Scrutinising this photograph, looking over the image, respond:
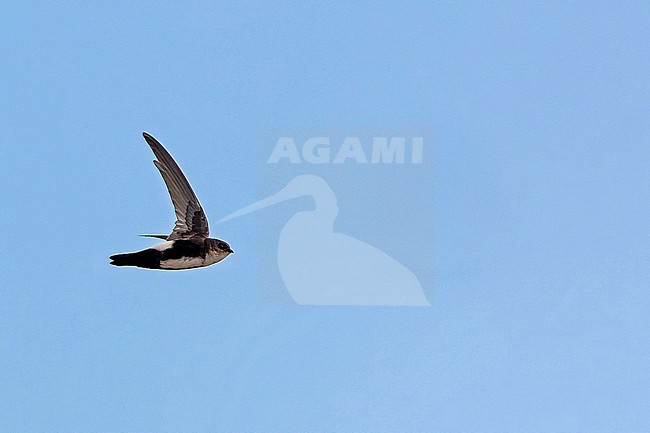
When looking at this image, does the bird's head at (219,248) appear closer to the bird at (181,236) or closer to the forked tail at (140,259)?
the bird at (181,236)

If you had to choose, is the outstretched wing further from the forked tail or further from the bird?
the forked tail

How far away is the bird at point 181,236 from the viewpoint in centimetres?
473

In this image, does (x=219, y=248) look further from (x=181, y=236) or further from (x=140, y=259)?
(x=140, y=259)

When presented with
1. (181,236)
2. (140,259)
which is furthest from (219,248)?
(140,259)

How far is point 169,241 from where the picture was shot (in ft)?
15.9

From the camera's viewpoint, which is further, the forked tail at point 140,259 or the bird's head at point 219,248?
the bird's head at point 219,248

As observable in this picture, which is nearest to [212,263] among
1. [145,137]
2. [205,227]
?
[205,227]

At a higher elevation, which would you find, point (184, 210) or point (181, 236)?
point (184, 210)

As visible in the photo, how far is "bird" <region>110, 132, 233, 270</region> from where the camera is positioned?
4730mm

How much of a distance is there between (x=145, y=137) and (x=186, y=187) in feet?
1.29

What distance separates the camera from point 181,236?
4883mm

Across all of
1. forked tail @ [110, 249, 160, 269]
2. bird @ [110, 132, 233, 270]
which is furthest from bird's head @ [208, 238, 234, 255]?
forked tail @ [110, 249, 160, 269]

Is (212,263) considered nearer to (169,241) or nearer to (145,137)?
(169,241)

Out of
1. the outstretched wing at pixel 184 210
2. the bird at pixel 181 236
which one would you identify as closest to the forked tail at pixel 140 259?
the bird at pixel 181 236
